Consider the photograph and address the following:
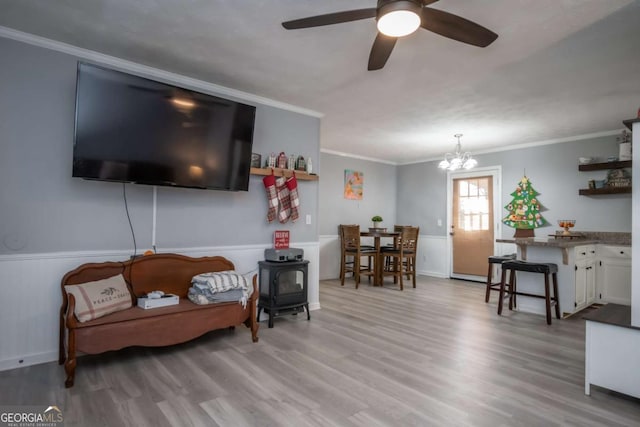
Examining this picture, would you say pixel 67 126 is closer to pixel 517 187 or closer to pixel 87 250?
pixel 87 250

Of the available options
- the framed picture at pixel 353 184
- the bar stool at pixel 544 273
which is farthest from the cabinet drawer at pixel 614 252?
the framed picture at pixel 353 184

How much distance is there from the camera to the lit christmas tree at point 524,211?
5664 mm

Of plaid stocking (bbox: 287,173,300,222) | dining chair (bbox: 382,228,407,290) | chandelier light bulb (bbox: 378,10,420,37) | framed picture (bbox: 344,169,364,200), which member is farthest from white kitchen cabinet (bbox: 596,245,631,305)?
chandelier light bulb (bbox: 378,10,420,37)

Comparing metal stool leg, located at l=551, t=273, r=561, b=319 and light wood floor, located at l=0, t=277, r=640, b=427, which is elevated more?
metal stool leg, located at l=551, t=273, r=561, b=319

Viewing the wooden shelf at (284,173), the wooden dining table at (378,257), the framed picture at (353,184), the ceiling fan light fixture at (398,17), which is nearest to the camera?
the ceiling fan light fixture at (398,17)

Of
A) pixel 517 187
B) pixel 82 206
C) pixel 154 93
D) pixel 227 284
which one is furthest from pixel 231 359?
pixel 517 187

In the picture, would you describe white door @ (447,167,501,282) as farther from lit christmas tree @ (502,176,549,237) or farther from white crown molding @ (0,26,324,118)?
white crown molding @ (0,26,324,118)

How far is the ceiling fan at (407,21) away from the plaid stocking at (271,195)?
6.66ft

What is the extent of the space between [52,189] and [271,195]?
1.92 metres

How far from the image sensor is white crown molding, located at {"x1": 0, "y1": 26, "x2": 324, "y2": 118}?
8.76 ft

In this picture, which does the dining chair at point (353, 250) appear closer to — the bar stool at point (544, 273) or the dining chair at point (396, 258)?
the dining chair at point (396, 258)

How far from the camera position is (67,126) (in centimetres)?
284

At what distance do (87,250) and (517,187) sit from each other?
6070mm

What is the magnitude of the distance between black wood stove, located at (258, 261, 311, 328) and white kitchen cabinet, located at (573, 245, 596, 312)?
10.6ft
